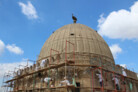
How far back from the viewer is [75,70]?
18188 mm

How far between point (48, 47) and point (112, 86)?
42.9 ft

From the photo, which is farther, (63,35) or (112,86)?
(63,35)

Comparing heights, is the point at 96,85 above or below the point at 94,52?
below

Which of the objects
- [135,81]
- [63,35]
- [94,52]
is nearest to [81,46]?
[94,52]

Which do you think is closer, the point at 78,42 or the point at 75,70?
the point at 75,70

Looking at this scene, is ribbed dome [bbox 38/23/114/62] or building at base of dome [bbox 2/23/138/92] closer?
building at base of dome [bbox 2/23/138/92]

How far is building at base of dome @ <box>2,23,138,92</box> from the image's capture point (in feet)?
57.7

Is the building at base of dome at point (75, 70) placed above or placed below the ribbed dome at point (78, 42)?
below

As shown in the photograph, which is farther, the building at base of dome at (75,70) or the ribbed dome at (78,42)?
the ribbed dome at (78,42)

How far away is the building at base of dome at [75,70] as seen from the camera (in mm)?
17594

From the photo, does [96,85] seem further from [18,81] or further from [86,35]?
[18,81]

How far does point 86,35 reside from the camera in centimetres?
2509

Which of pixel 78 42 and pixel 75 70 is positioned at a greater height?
pixel 78 42

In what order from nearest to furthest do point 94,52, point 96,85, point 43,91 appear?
point 96,85 < point 43,91 < point 94,52
